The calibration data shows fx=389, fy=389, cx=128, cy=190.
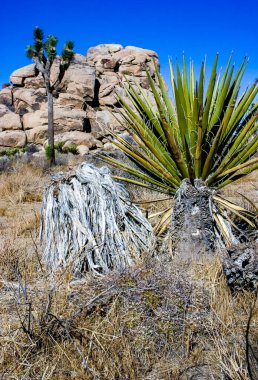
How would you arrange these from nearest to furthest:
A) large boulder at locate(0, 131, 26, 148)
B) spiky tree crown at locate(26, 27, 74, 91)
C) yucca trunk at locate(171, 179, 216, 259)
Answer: yucca trunk at locate(171, 179, 216, 259), spiky tree crown at locate(26, 27, 74, 91), large boulder at locate(0, 131, 26, 148)

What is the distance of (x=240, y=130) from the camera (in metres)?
3.97

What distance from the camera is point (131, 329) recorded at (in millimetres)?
2301

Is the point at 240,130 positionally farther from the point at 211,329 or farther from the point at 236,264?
the point at 211,329

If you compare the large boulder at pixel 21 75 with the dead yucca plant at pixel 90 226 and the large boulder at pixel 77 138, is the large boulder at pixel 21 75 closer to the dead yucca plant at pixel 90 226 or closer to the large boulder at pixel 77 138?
the large boulder at pixel 77 138

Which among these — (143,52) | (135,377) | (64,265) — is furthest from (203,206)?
(143,52)

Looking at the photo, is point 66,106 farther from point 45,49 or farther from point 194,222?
point 194,222

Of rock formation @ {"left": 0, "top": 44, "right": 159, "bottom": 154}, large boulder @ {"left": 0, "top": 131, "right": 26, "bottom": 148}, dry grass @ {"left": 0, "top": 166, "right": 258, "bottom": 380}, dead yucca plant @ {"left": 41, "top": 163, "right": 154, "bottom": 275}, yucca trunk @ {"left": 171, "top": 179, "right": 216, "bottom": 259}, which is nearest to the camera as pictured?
dry grass @ {"left": 0, "top": 166, "right": 258, "bottom": 380}

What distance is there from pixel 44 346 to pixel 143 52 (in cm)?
3612

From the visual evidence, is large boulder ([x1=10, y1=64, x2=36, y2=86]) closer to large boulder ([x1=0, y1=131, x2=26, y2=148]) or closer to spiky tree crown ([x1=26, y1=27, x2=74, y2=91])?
large boulder ([x1=0, y1=131, x2=26, y2=148])

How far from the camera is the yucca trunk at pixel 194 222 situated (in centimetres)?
351

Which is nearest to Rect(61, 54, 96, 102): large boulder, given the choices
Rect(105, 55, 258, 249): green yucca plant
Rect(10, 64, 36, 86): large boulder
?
Rect(10, 64, 36, 86): large boulder

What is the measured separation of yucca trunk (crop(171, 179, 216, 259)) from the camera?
351 cm

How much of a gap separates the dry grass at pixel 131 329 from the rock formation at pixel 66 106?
78.1 feet

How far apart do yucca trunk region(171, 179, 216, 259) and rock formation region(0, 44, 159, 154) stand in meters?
22.8
